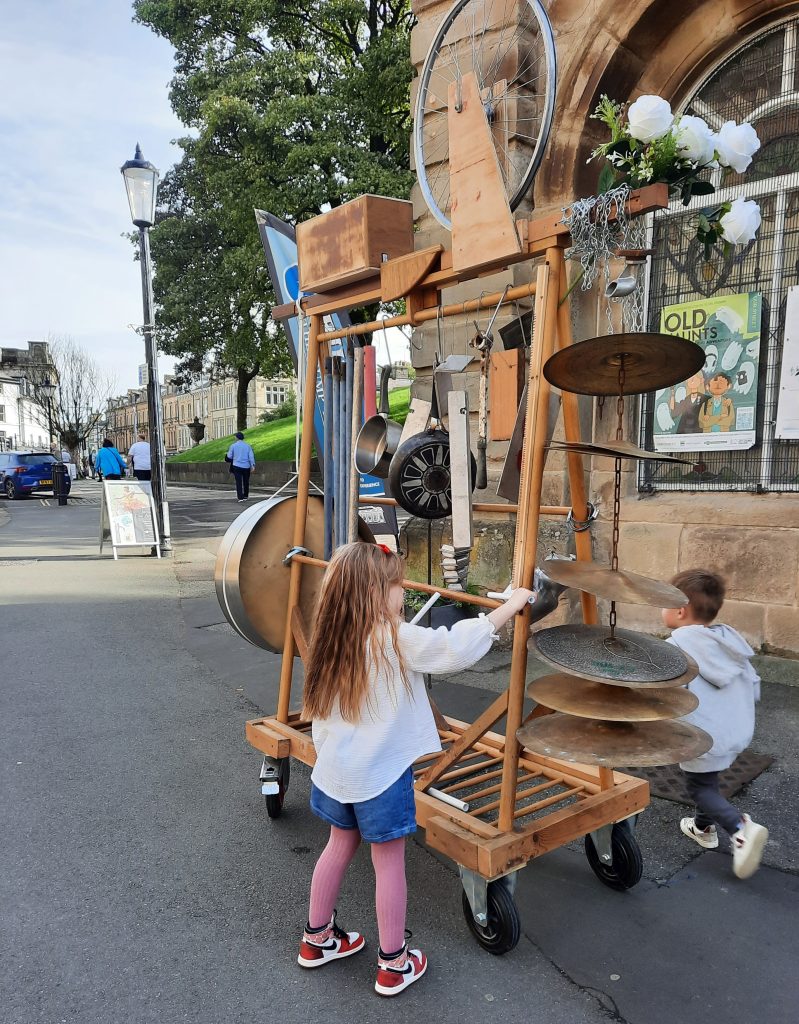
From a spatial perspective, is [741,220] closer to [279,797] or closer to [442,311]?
[442,311]

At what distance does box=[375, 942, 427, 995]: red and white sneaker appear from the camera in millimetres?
2285

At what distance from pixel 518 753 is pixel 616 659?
1.66 ft

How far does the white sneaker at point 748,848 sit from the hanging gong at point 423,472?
1.60 m

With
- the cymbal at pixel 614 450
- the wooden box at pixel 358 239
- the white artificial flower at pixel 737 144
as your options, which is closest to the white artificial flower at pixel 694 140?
the white artificial flower at pixel 737 144

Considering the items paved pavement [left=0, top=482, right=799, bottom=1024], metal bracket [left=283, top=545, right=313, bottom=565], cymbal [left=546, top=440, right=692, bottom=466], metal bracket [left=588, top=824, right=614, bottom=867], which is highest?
cymbal [left=546, top=440, right=692, bottom=466]

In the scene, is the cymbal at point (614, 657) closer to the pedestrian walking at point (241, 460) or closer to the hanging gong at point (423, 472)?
the hanging gong at point (423, 472)

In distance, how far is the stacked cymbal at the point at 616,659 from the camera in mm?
2281

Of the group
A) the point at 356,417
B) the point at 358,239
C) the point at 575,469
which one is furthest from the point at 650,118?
the point at 356,417

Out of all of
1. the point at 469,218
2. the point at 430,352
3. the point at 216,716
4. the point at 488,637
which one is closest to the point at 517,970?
the point at 488,637

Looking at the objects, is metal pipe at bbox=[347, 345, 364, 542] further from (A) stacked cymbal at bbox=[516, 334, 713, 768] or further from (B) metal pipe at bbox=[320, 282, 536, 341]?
(A) stacked cymbal at bbox=[516, 334, 713, 768]

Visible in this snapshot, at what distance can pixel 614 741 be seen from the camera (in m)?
2.38

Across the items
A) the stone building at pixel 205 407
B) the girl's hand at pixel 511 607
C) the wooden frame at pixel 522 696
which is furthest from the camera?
the stone building at pixel 205 407

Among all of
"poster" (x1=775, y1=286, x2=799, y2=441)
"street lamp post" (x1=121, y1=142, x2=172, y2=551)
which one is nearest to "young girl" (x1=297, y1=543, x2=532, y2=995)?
"poster" (x1=775, y1=286, x2=799, y2=441)

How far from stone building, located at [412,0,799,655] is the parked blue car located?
26234mm
